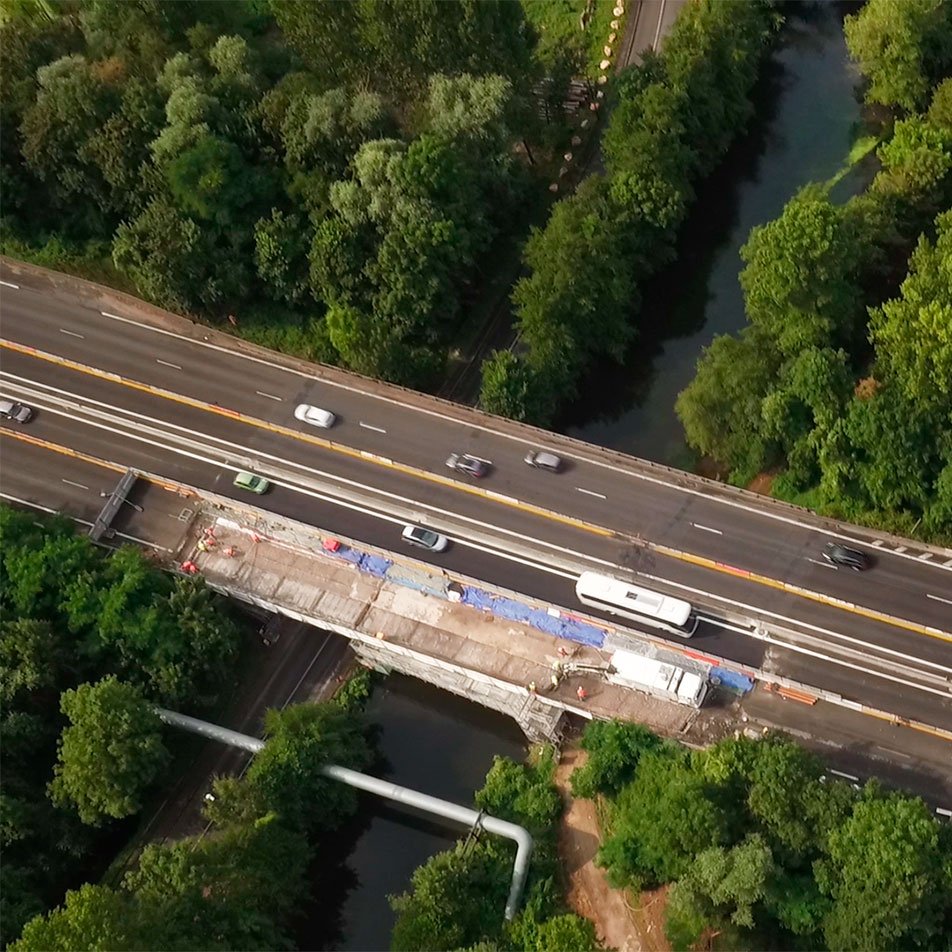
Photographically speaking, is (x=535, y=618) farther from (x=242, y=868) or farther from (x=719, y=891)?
(x=242, y=868)

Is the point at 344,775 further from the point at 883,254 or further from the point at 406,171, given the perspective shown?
the point at 883,254

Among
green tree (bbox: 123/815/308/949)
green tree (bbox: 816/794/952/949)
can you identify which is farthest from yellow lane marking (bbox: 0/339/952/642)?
green tree (bbox: 123/815/308/949)

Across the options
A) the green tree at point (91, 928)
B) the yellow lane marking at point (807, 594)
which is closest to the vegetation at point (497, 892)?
the green tree at point (91, 928)

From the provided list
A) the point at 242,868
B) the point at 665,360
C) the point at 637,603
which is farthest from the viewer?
the point at 665,360

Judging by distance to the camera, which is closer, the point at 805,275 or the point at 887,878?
the point at 887,878

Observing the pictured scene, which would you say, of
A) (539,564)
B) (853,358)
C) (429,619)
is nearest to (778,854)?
(539,564)

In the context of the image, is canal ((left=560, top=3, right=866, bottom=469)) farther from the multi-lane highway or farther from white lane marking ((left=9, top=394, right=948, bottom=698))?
white lane marking ((left=9, top=394, right=948, bottom=698))
